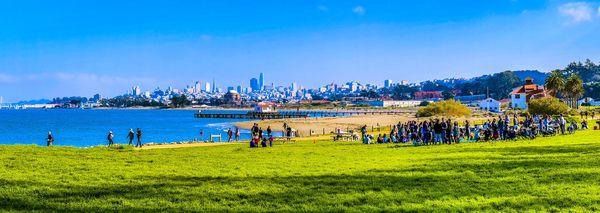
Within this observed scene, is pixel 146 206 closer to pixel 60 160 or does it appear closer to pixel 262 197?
pixel 262 197

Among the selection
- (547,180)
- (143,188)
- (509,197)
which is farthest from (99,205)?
(547,180)

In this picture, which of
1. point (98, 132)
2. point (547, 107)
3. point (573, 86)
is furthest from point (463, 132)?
point (573, 86)

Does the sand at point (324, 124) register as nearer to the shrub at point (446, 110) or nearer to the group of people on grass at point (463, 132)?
the shrub at point (446, 110)

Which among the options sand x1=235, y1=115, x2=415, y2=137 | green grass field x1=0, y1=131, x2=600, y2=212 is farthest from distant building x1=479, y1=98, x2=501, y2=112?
green grass field x1=0, y1=131, x2=600, y2=212

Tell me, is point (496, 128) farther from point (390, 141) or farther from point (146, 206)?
point (146, 206)

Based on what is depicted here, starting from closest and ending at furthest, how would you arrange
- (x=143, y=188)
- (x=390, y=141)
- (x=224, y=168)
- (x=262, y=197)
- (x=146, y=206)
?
(x=146, y=206) < (x=262, y=197) < (x=143, y=188) < (x=224, y=168) < (x=390, y=141)

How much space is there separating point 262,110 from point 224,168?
165 meters

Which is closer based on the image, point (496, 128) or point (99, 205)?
point (99, 205)

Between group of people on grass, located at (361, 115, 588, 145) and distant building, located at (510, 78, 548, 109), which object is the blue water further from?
distant building, located at (510, 78, 548, 109)

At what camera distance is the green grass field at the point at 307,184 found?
34.0 feet

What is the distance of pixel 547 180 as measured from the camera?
12609 mm

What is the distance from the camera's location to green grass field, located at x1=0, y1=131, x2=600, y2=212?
408 inches

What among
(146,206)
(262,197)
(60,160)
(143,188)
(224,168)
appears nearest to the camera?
(146,206)

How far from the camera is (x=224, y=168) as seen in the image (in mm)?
16234
